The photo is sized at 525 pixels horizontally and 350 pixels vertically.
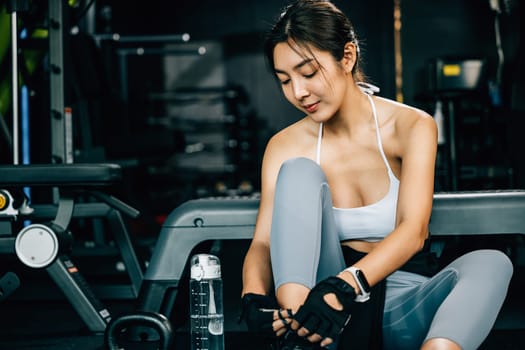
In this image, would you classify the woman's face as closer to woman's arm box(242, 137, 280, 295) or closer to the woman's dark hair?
the woman's dark hair

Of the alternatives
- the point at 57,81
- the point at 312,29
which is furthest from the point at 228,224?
the point at 57,81

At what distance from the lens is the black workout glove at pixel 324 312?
1.29 m

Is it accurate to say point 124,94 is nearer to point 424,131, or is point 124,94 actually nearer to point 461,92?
point 461,92

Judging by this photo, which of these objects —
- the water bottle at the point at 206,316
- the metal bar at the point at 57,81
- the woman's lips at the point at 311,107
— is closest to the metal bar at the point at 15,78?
the metal bar at the point at 57,81

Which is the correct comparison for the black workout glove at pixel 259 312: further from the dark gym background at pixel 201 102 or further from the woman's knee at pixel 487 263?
the dark gym background at pixel 201 102

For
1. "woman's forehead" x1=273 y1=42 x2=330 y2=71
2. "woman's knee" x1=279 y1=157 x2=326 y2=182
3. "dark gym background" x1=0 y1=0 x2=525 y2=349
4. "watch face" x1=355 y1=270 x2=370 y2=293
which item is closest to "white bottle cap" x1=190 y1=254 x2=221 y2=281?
"woman's knee" x1=279 y1=157 x2=326 y2=182

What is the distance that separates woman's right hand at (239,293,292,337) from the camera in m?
1.37

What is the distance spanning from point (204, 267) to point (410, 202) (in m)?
0.48

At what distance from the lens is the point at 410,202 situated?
149 centimetres

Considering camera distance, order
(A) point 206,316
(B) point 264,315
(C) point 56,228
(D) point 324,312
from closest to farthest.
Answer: (D) point 324,312
(B) point 264,315
(A) point 206,316
(C) point 56,228

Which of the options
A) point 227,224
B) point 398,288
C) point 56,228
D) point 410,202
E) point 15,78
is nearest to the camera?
point 410,202

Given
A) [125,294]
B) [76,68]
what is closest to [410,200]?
[125,294]

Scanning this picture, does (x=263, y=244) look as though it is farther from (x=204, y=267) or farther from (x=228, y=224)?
(x=228, y=224)

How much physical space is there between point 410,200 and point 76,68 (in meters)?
2.46
